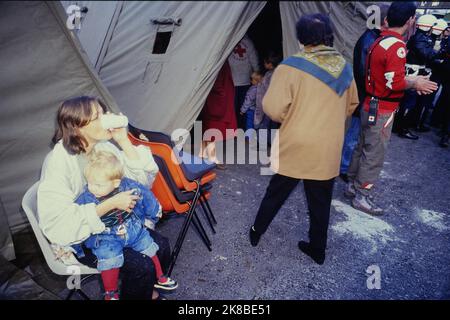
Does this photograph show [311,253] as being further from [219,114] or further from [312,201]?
[219,114]

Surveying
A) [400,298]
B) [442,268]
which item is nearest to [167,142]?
[400,298]

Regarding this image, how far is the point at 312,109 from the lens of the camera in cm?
208

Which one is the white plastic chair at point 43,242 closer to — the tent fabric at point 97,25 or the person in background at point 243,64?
the tent fabric at point 97,25

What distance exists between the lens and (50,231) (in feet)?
5.53

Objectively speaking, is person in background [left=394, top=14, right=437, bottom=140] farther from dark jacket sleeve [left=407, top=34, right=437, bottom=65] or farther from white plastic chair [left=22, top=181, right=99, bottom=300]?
white plastic chair [left=22, top=181, right=99, bottom=300]

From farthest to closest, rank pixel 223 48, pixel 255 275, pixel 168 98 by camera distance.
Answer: pixel 168 98
pixel 223 48
pixel 255 275

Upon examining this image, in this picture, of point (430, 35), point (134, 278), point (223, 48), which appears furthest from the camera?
point (430, 35)

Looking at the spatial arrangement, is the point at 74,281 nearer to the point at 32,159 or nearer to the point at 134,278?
the point at 134,278

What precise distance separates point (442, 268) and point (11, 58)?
12.7 feet

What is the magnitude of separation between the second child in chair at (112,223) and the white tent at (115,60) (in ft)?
3.30

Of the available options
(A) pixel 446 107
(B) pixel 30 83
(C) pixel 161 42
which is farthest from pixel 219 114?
(A) pixel 446 107

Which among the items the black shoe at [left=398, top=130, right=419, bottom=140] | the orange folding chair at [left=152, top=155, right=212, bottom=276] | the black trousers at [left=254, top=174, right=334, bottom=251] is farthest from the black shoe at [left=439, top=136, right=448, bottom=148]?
the orange folding chair at [left=152, top=155, right=212, bottom=276]

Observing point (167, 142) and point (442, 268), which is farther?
point (442, 268)
